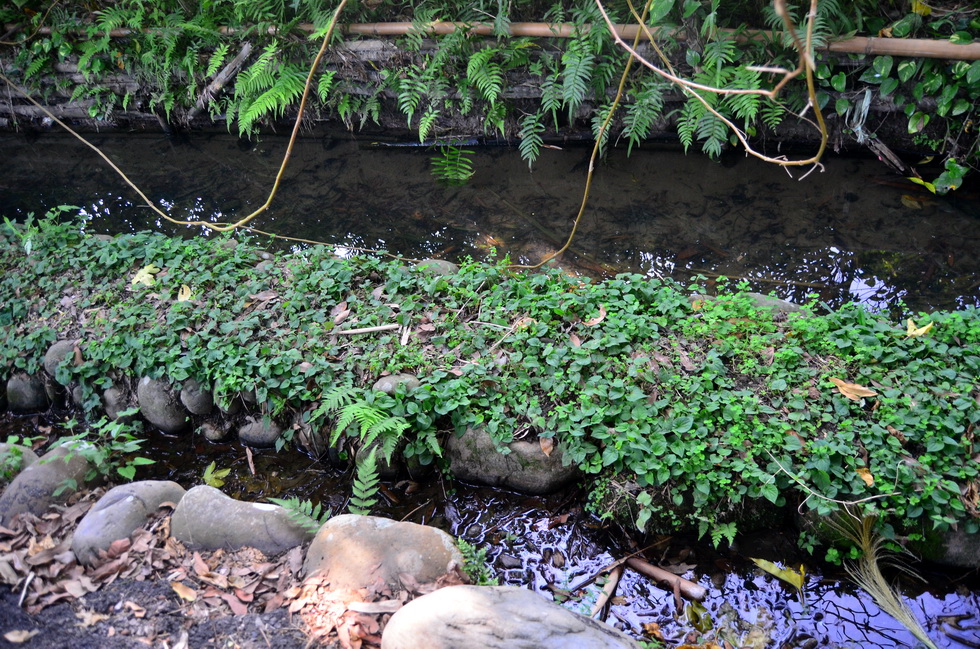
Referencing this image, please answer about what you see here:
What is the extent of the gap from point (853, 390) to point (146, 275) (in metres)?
4.54

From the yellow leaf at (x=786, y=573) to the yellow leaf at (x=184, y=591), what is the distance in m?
2.55

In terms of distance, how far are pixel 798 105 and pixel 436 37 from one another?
3457 mm

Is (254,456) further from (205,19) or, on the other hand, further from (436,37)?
(205,19)

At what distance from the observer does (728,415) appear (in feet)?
10.6

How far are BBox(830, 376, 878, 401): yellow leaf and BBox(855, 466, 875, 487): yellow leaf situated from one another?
1.28 ft

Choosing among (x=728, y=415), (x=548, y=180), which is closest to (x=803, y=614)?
(x=728, y=415)

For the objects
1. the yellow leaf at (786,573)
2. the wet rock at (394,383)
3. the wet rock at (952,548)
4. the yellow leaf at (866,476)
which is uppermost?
the yellow leaf at (866,476)

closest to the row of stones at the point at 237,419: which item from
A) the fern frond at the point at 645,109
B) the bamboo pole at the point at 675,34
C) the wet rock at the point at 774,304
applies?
the wet rock at the point at 774,304

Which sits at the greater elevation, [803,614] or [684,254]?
[684,254]

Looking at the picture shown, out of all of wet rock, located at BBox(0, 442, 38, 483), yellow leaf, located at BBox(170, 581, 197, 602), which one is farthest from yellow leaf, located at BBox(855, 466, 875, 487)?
wet rock, located at BBox(0, 442, 38, 483)

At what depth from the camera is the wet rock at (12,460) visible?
11.2 ft

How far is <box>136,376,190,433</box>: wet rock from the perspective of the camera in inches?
158

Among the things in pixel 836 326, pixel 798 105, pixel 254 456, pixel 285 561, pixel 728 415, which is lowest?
pixel 254 456

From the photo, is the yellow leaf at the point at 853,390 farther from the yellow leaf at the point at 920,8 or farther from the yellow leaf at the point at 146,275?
the yellow leaf at the point at 146,275
